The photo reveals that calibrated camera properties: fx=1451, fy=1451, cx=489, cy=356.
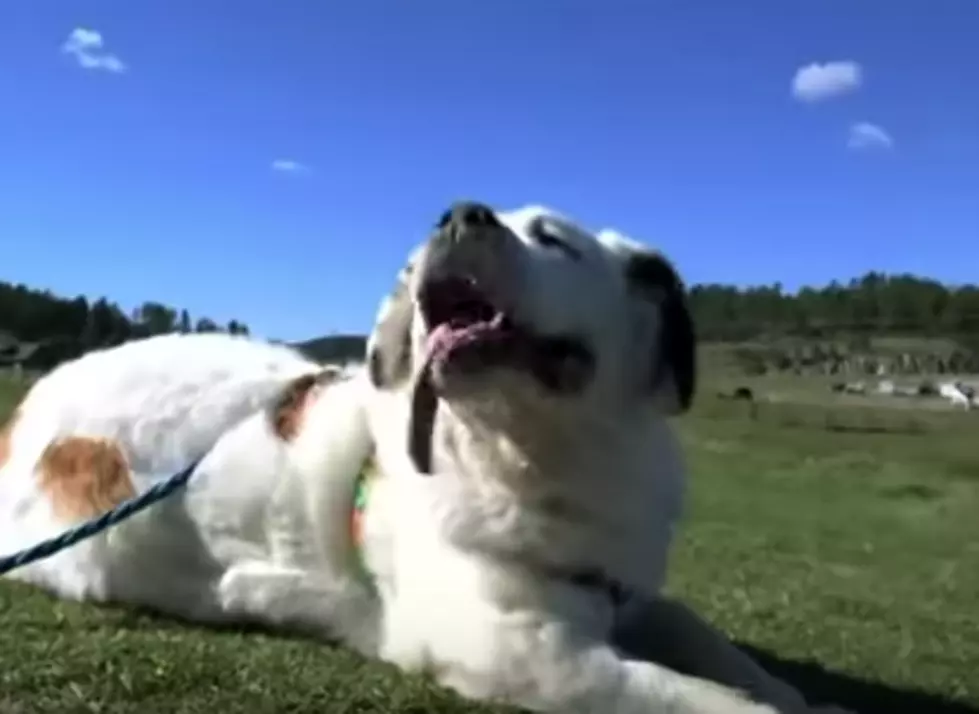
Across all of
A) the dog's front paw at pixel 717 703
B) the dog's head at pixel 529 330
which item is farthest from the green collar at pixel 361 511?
the dog's front paw at pixel 717 703

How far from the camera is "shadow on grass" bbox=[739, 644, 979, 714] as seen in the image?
14.4 feet

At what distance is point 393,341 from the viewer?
172 inches

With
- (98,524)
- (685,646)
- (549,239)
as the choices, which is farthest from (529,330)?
(98,524)

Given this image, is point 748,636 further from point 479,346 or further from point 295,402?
point 479,346

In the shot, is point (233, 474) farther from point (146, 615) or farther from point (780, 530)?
point (780, 530)

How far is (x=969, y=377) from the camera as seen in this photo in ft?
168

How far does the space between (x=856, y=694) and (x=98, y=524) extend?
2435 millimetres

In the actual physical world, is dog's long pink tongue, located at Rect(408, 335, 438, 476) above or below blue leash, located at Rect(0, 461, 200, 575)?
above

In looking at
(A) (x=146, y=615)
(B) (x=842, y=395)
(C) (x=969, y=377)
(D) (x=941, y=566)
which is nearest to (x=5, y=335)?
(D) (x=941, y=566)

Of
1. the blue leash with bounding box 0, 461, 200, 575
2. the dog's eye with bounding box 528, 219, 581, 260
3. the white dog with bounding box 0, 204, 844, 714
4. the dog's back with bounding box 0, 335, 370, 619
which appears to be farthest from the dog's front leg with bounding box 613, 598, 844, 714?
the blue leash with bounding box 0, 461, 200, 575

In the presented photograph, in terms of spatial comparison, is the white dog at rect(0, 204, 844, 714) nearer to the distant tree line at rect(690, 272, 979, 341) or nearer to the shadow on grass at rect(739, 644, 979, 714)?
the shadow on grass at rect(739, 644, 979, 714)

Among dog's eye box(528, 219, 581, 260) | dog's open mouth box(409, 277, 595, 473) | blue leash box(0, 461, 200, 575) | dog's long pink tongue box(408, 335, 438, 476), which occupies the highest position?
dog's eye box(528, 219, 581, 260)

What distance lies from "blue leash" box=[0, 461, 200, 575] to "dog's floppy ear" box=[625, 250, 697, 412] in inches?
62.2

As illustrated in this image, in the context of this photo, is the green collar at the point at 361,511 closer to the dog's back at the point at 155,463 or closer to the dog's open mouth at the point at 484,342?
the dog's back at the point at 155,463
